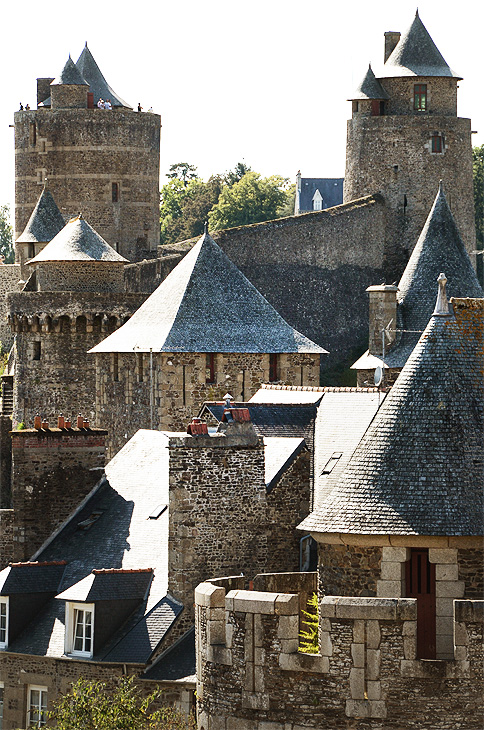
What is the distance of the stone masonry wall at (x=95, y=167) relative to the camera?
63625 millimetres

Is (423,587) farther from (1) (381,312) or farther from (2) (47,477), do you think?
(1) (381,312)

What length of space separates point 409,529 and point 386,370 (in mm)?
27148

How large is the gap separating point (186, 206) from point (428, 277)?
184 feet

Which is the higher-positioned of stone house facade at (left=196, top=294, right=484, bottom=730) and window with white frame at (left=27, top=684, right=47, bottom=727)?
stone house facade at (left=196, top=294, right=484, bottom=730)

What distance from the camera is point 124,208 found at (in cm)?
6394

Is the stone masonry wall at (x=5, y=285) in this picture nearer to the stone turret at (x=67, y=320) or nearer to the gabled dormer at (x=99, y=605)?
the stone turret at (x=67, y=320)

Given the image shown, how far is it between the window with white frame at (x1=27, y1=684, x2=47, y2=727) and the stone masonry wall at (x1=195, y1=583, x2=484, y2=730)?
7719 mm

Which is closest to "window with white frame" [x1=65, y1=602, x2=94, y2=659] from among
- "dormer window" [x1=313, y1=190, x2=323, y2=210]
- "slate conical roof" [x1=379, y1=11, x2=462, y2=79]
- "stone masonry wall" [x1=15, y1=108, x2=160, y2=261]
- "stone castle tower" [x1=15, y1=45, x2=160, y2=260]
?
"stone castle tower" [x1=15, y1=45, x2=160, y2=260]

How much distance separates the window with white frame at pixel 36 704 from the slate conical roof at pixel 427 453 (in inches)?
300

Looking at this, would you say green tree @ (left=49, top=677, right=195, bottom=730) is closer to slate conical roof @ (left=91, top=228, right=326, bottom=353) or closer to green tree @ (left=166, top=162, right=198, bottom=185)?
slate conical roof @ (left=91, top=228, right=326, bottom=353)

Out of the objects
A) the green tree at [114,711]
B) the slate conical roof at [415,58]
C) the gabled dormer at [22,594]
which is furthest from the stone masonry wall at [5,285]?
the green tree at [114,711]

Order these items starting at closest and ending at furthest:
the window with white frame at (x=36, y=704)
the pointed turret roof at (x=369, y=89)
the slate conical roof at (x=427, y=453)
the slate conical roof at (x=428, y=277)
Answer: the slate conical roof at (x=427, y=453) < the window with white frame at (x=36, y=704) < the slate conical roof at (x=428, y=277) < the pointed turret roof at (x=369, y=89)

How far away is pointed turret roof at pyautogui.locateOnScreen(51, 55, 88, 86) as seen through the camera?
64125mm

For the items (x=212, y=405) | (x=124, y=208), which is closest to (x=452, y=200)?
(x=124, y=208)
